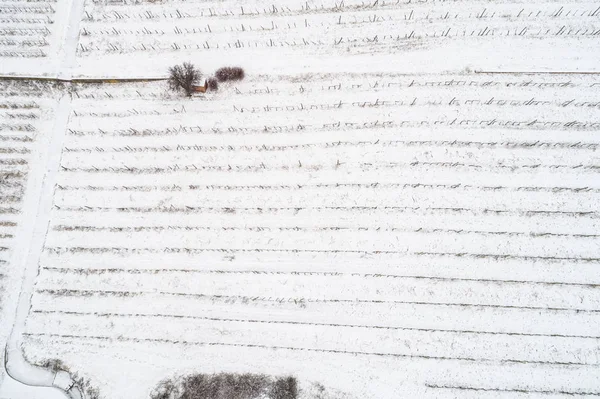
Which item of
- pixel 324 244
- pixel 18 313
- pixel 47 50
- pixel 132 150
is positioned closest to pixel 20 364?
pixel 18 313

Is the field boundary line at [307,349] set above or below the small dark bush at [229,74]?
below

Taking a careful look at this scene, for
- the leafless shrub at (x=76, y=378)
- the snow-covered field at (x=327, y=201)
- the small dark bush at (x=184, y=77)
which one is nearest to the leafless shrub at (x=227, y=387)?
the snow-covered field at (x=327, y=201)

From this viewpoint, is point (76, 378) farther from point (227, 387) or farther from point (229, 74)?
point (229, 74)

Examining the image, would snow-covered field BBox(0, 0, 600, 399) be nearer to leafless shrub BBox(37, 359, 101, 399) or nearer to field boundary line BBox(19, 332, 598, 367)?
field boundary line BBox(19, 332, 598, 367)

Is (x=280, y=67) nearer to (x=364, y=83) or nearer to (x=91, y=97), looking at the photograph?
(x=364, y=83)

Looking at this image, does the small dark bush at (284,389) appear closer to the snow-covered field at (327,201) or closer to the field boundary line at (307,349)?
the snow-covered field at (327,201)

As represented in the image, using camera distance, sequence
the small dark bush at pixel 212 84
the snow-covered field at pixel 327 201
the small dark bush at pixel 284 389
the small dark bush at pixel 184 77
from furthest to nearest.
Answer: the small dark bush at pixel 212 84
the small dark bush at pixel 184 77
the snow-covered field at pixel 327 201
the small dark bush at pixel 284 389

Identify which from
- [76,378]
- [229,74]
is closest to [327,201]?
[229,74]

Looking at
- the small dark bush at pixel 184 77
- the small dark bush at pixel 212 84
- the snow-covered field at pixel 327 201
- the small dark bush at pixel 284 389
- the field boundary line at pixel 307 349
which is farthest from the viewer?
the small dark bush at pixel 212 84
